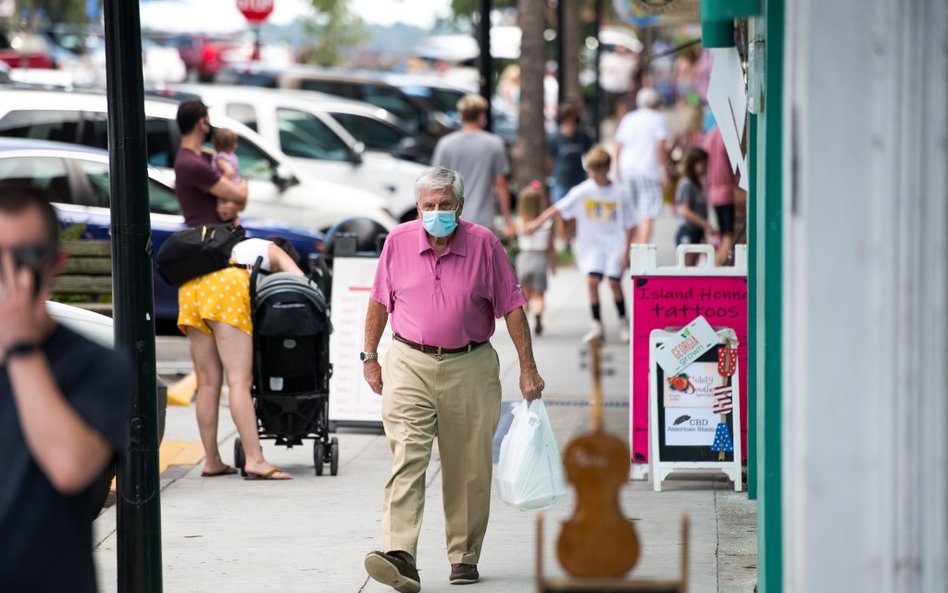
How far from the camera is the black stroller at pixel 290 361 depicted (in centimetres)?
848

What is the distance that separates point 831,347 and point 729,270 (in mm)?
4672

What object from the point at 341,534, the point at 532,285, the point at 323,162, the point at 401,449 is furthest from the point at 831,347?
the point at 323,162

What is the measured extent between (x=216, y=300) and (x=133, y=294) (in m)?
2.50

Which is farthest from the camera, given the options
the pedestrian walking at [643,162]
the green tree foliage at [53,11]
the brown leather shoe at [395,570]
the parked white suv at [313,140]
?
the green tree foliage at [53,11]

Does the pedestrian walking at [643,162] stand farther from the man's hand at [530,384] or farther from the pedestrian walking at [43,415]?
the pedestrian walking at [43,415]

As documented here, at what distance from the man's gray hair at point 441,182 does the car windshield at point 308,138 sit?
11.3m

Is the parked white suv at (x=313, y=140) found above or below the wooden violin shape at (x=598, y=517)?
above

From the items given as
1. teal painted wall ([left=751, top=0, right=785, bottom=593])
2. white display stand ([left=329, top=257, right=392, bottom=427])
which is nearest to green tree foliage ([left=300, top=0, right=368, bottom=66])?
white display stand ([left=329, top=257, right=392, bottom=427])

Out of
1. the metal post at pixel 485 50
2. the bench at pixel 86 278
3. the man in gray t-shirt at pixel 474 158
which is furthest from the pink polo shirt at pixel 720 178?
the bench at pixel 86 278

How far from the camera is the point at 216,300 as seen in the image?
832 cm

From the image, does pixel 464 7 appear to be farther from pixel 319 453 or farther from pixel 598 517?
pixel 598 517

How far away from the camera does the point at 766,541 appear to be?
5.27 meters

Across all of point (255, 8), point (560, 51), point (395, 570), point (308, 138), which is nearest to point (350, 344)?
point (395, 570)

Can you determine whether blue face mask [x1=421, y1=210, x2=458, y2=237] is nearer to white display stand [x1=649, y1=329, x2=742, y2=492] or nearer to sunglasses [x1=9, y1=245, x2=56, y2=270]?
white display stand [x1=649, y1=329, x2=742, y2=492]
